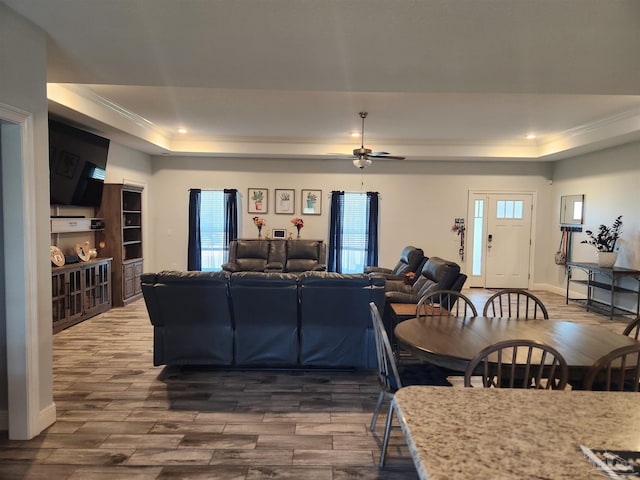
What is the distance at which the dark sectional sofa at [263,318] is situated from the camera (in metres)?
3.47

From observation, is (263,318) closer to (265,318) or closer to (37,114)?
(265,318)

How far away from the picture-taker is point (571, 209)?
25.1 ft

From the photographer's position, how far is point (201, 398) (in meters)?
3.23

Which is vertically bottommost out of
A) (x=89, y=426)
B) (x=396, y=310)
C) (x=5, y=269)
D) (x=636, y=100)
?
(x=89, y=426)

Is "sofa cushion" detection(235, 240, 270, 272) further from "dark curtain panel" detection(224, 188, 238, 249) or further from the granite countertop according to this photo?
the granite countertop

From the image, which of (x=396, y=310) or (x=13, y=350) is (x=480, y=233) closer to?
(x=396, y=310)

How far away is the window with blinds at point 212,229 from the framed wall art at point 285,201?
3.84 feet

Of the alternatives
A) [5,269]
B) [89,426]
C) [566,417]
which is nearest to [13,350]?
[5,269]

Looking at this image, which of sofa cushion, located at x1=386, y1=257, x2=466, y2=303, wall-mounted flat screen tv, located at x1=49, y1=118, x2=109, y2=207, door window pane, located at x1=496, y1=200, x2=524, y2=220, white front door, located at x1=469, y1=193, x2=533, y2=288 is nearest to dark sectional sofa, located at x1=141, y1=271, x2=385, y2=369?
sofa cushion, located at x1=386, y1=257, x2=466, y2=303

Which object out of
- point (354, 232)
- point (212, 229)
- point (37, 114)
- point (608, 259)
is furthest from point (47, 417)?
point (608, 259)

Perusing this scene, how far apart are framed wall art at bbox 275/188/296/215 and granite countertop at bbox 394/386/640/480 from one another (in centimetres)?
723

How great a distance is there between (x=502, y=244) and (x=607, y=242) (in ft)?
7.56

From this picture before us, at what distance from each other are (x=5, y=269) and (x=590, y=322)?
683cm

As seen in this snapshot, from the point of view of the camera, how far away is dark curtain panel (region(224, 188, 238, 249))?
8281 millimetres
